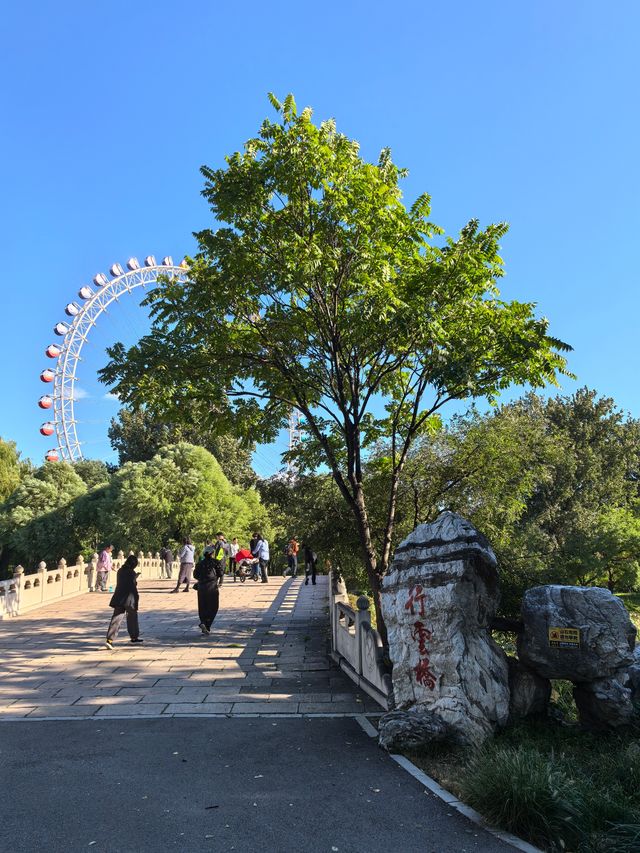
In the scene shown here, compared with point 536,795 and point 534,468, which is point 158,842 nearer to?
point 536,795

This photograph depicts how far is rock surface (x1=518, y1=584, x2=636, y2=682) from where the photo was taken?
22.6 ft

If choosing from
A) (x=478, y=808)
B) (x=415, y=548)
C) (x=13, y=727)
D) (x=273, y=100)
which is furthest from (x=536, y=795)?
(x=273, y=100)

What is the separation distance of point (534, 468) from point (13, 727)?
10016 millimetres

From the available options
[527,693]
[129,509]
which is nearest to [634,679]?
[527,693]

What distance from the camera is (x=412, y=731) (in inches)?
259

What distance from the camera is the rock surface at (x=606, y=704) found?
6.85 meters

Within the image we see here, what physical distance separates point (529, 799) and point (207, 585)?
9604 millimetres

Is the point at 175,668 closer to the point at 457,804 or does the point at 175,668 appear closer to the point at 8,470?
the point at 457,804

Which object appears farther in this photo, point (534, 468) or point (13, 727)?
point (534, 468)

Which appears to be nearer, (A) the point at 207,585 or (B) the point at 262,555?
(A) the point at 207,585

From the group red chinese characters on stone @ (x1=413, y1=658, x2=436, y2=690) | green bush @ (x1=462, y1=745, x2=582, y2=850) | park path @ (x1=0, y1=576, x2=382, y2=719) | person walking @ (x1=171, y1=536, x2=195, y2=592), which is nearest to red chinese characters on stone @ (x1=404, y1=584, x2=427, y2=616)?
red chinese characters on stone @ (x1=413, y1=658, x2=436, y2=690)

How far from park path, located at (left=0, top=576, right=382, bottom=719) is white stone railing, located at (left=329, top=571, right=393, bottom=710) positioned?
0.21 m

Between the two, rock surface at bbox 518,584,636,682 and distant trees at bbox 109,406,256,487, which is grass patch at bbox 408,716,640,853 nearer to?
rock surface at bbox 518,584,636,682

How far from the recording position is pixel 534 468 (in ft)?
41.2
